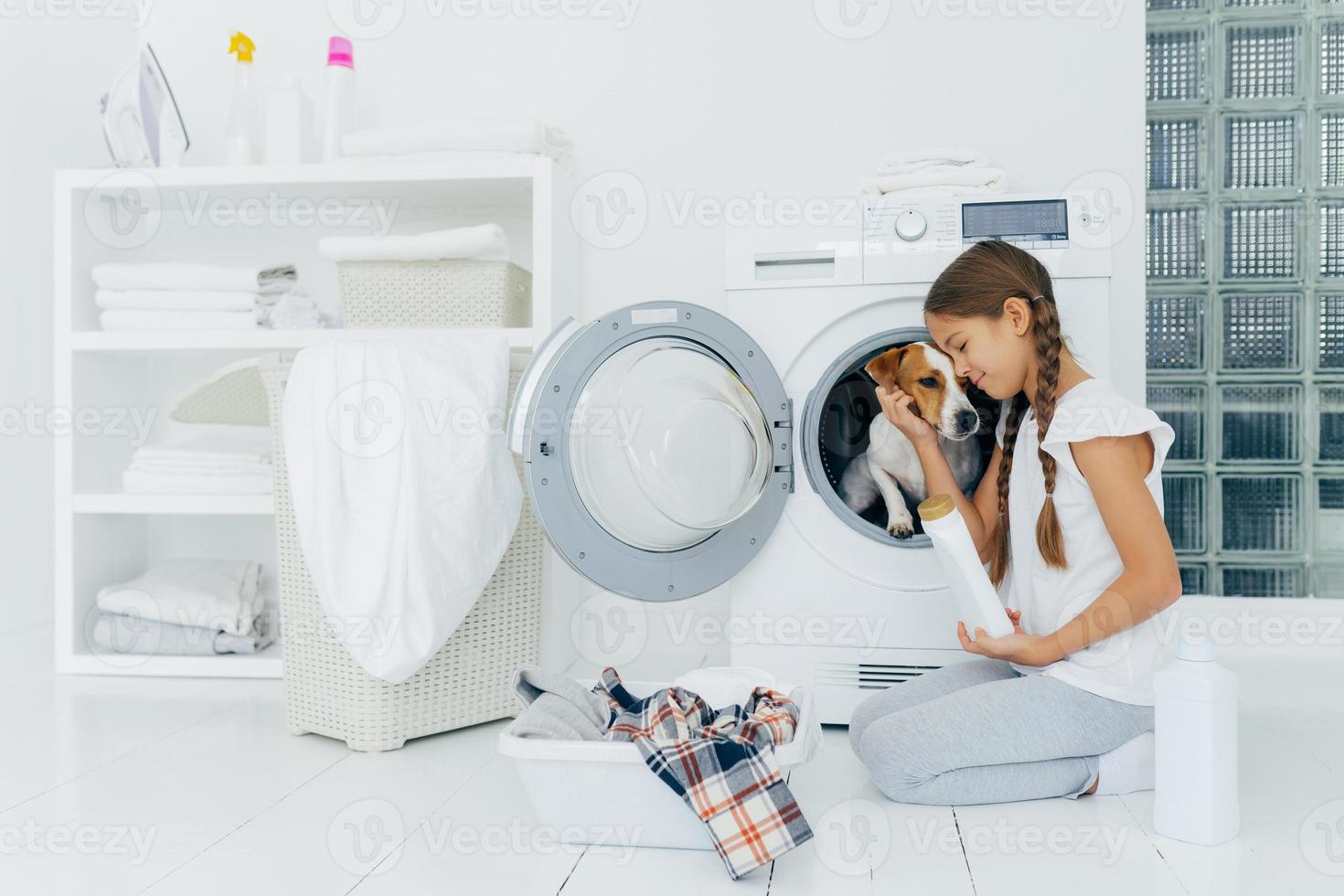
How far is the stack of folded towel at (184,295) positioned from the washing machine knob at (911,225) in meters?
1.26

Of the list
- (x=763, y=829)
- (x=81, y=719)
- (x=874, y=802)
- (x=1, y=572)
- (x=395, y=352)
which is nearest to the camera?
(x=763, y=829)

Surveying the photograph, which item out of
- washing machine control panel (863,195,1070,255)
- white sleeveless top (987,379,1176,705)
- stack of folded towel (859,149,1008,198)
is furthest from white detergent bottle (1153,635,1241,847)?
stack of folded towel (859,149,1008,198)

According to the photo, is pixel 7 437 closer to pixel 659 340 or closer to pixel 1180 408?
pixel 659 340

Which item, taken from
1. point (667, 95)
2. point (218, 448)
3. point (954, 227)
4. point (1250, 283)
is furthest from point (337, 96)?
point (1250, 283)

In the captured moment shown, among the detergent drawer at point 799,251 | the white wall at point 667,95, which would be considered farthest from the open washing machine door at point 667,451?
the white wall at point 667,95

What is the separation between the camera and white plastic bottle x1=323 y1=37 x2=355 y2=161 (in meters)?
2.24

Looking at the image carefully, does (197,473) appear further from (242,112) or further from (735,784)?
(735,784)

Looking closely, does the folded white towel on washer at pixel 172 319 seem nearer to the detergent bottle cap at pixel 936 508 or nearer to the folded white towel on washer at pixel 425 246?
the folded white towel on washer at pixel 425 246

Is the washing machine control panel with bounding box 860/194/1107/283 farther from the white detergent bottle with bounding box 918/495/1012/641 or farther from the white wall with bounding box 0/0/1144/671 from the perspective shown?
Result: the white wall with bounding box 0/0/1144/671

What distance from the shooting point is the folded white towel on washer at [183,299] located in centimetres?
214

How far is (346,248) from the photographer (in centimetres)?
200

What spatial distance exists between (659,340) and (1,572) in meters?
1.48

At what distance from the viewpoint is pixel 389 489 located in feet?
5.13

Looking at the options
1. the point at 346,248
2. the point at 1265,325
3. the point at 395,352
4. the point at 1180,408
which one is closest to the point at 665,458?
the point at 395,352
